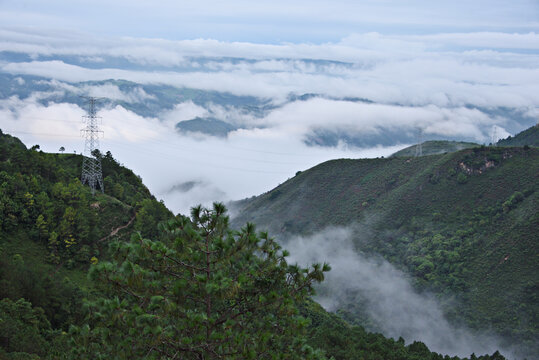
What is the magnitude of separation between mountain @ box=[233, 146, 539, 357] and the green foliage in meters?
66.8

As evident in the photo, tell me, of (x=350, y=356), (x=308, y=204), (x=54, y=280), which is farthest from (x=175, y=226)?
(x=308, y=204)

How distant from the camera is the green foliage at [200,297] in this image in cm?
1360

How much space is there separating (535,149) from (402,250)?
126 ft

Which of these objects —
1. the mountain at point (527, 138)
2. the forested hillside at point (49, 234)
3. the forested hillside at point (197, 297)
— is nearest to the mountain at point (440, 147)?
the mountain at point (527, 138)

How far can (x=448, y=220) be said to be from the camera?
4146 inches

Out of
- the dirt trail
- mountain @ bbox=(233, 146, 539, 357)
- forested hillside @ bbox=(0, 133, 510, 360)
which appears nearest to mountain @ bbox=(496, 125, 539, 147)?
mountain @ bbox=(233, 146, 539, 357)

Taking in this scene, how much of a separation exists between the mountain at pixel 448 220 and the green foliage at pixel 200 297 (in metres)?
66.8

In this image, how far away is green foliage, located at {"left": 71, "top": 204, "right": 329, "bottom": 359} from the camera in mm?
13602

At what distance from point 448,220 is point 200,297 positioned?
99.3 metres

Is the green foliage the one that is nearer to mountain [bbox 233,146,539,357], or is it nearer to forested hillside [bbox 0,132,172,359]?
forested hillside [bbox 0,132,172,359]

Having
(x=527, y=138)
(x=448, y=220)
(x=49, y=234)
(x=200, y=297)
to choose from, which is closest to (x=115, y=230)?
(x=49, y=234)

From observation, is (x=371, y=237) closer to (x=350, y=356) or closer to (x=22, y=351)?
(x=350, y=356)

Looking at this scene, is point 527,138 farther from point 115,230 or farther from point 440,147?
point 115,230

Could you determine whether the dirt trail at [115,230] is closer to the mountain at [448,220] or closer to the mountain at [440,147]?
the mountain at [448,220]
